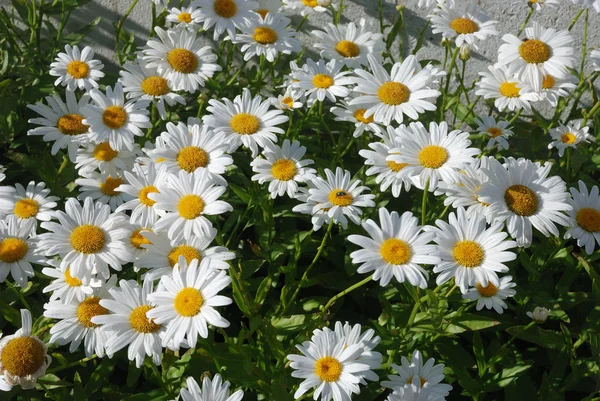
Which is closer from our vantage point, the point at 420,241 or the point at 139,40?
the point at 420,241

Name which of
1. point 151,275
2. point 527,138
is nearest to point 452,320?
point 151,275

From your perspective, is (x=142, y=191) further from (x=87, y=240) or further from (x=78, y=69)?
(x=78, y=69)

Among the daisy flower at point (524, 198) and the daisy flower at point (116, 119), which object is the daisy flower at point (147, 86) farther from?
the daisy flower at point (524, 198)

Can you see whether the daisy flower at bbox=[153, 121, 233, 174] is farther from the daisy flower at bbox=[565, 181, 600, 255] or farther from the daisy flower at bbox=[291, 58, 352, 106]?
the daisy flower at bbox=[565, 181, 600, 255]

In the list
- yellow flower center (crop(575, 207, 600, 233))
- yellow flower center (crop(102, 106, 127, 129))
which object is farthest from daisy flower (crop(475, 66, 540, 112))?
yellow flower center (crop(102, 106, 127, 129))

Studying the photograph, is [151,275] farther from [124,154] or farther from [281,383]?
[124,154]

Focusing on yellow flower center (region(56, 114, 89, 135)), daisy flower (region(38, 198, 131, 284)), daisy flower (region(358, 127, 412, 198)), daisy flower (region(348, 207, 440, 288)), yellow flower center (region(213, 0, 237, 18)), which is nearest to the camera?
daisy flower (region(348, 207, 440, 288))
